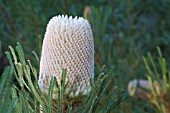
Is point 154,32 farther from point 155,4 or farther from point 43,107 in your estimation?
point 43,107

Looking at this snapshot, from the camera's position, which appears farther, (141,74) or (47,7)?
(47,7)

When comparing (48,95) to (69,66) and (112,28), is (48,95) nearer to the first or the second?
(69,66)

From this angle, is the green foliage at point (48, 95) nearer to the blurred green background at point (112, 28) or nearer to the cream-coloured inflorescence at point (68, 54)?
the cream-coloured inflorescence at point (68, 54)

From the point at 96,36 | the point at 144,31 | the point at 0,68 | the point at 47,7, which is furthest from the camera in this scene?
the point at 144,31

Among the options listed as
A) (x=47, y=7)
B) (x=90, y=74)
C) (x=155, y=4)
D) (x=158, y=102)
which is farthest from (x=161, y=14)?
(x=90, y=74)

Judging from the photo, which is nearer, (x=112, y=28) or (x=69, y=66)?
(x=69, y=66)

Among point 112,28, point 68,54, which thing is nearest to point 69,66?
point 68,54
